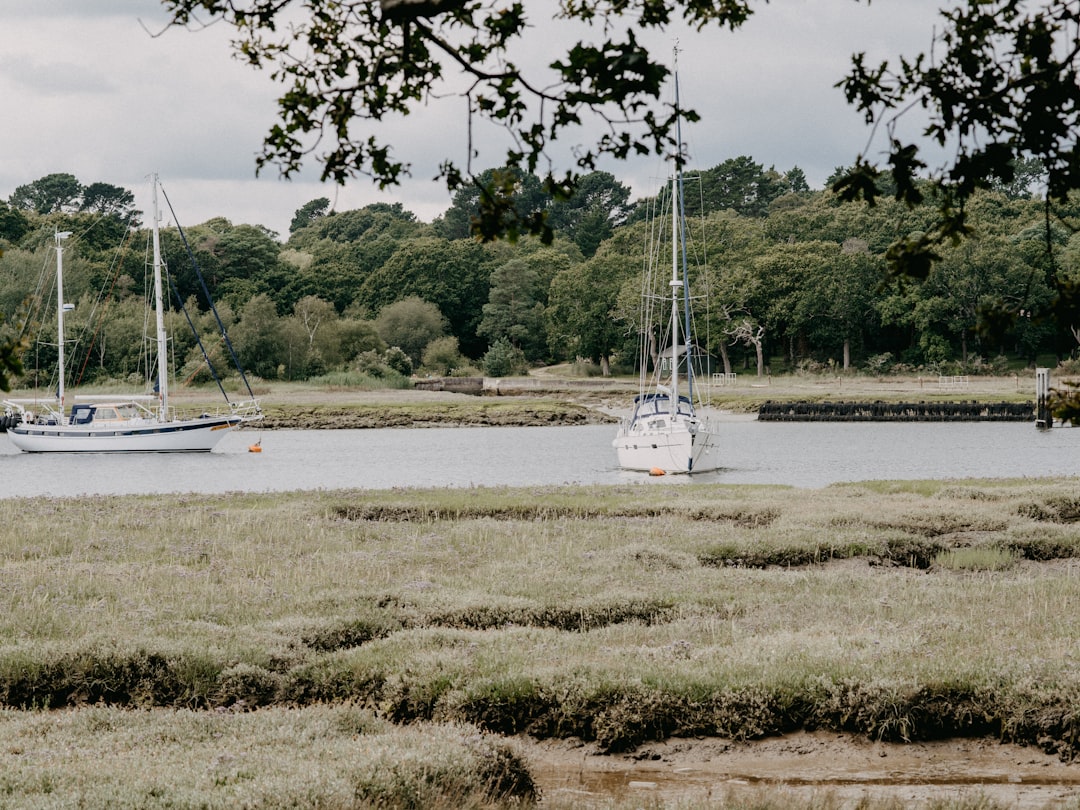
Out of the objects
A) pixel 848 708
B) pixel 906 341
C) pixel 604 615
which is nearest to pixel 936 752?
pixel 848 708

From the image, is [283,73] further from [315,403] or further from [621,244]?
[621,244]

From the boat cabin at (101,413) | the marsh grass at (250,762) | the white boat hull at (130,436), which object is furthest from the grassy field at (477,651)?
the boat cabin at (101,413)

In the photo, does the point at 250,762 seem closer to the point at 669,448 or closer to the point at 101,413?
the point at 669,448

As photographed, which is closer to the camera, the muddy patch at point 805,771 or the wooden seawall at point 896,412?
the muddy patch at point 805,771

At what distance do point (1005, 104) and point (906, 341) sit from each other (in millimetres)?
114444

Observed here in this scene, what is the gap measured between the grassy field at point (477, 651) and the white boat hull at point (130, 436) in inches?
1596

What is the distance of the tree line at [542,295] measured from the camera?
3991 inches

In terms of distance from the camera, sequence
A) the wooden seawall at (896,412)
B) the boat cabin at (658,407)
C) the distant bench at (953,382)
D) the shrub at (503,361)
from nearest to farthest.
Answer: the boat cabin at (658,407), the wooden seawall at (896,412), the distant bench at (953,382), the shrub at (503,361)

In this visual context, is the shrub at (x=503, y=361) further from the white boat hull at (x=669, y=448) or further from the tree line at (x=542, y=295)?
the white boat hull at (x=669, y=448)

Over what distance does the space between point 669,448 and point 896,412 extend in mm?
44542

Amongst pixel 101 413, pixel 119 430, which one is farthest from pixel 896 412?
pixel 101 413

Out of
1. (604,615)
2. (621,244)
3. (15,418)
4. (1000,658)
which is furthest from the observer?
(621,244)

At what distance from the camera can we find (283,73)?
25.6ft

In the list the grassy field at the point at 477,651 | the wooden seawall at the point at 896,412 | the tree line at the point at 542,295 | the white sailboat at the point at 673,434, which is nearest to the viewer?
the grassy field at the point at 477,651
